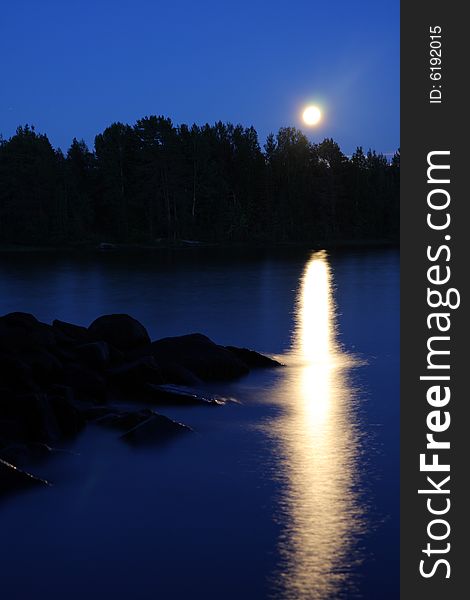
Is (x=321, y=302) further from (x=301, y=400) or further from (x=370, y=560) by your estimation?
(x=370, y=560)

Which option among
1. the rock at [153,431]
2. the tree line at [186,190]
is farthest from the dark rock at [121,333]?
the tree line at [186,190]

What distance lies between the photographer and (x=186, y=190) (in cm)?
10444

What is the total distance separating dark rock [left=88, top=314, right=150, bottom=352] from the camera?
57.0 ft

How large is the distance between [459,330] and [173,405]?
615 cm

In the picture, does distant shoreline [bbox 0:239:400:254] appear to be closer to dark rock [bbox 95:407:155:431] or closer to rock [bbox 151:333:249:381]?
rock [bbox 151:333:249:381]

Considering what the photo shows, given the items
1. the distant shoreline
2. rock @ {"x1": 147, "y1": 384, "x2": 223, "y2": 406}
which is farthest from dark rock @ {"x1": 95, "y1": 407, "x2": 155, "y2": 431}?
the distant shoreline

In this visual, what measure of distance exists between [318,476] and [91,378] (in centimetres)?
555

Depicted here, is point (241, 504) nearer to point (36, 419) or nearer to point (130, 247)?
point (36, 419)

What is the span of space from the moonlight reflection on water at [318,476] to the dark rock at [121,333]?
3.44 meters

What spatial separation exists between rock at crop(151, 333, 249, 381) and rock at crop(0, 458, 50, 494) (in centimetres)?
616

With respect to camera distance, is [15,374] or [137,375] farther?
[137,375]

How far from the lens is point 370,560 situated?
24.9 ft

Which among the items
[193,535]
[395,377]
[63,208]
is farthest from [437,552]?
[63,208]

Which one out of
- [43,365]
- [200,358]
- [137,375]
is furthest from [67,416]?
[200,358]
